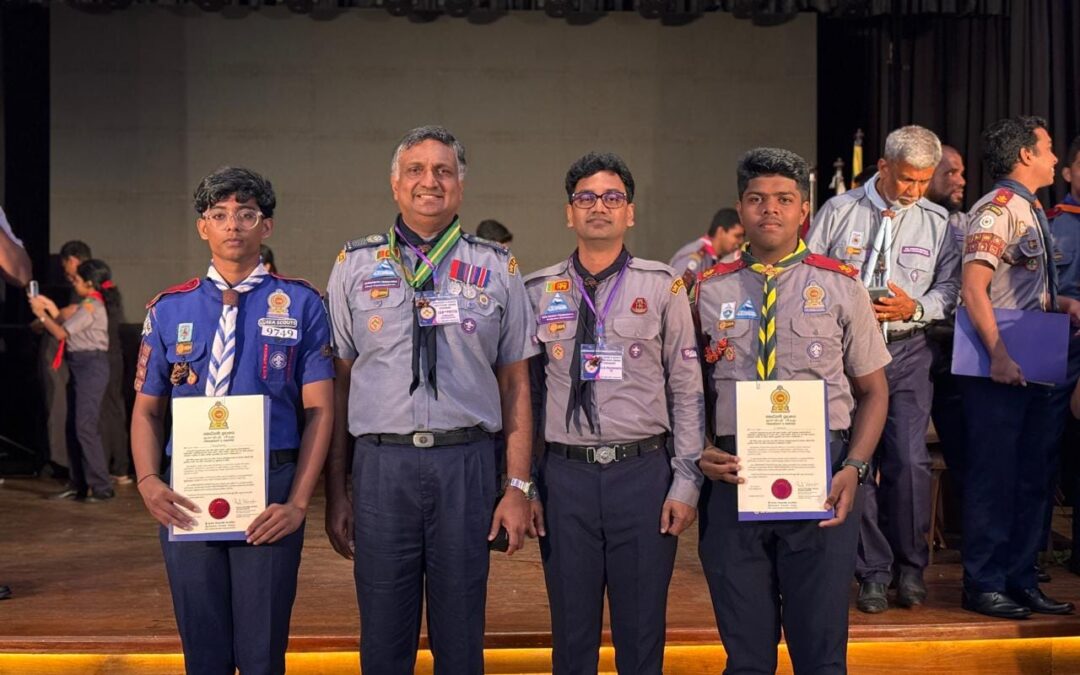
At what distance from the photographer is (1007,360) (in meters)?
3.93

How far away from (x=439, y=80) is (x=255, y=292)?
19.7 ft

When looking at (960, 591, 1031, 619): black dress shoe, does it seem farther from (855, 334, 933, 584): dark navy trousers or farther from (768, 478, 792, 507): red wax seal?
(768, 478, 792, 507): red wax seal

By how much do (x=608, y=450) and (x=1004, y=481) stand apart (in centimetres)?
161

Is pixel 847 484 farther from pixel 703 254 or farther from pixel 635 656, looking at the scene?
pixel 703 254

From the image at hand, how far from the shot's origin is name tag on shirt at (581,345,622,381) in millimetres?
3059

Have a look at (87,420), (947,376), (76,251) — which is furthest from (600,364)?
(76,251)

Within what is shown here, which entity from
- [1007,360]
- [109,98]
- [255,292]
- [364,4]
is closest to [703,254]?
[364,4]

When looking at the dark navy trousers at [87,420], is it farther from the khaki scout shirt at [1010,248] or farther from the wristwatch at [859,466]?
the wristwatch at [859,466]

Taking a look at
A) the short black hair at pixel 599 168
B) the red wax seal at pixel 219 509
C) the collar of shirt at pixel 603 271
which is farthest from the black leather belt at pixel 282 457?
the short black hair at pixel 599 168

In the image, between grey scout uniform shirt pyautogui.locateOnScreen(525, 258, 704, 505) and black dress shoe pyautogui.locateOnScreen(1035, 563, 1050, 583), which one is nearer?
grey scout uniform shirt pyautogui.locateOnScreen(525, 258, 704, 505)

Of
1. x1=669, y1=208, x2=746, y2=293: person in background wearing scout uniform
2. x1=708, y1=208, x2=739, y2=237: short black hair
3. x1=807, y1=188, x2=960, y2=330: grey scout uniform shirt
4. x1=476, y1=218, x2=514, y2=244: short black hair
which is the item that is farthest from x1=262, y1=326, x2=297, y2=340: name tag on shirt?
x1=708, y1=208, x2=739, y2=237: short black hair

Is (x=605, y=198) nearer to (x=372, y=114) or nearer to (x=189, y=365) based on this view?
(x=189, y=365)

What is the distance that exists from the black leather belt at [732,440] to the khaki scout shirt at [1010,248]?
1.16 metres

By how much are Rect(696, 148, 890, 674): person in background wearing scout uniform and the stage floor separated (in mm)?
933
